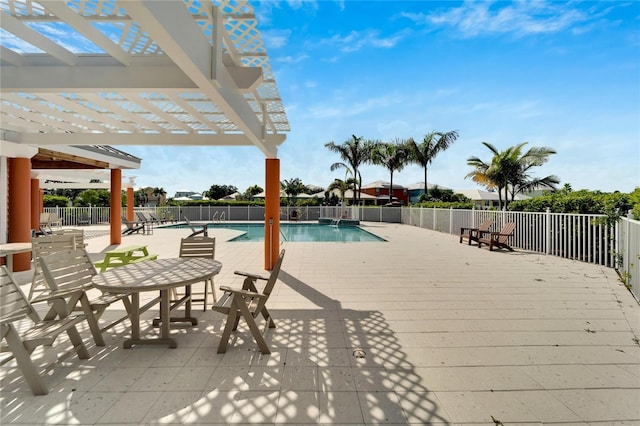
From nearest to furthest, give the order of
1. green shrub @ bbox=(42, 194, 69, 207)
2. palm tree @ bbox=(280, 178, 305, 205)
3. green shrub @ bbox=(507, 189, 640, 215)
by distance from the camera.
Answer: green shrub @ bbox=(507, 189, 640, 215), green shrub @ bbox=(42, 194, 69, 207), palm tree @ bbox=(280, 178, 305, 205)

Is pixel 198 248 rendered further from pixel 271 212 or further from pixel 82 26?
pixel 82 26

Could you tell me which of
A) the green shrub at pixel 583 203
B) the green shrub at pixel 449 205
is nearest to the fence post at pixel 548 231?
the green shrub at pixel 583 203

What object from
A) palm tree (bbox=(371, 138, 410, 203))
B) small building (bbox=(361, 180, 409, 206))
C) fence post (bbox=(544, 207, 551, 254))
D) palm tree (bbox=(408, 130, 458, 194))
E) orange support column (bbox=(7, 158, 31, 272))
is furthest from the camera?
small building (bbox=(361, 180, 409, 206))

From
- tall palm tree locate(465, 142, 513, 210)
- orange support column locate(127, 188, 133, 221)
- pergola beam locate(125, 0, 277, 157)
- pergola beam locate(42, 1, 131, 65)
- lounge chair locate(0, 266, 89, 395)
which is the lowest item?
lounge chair locate(0, 266, 89, 395)

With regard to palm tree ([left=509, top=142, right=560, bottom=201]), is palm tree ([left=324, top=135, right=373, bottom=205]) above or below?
above

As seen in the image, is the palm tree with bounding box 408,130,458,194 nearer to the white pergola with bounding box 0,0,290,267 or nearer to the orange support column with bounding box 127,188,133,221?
the orange support column with bounding box 127,188,133,221

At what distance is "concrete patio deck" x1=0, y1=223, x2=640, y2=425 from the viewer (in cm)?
191

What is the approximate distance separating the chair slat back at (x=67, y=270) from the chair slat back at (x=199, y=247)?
115 cm

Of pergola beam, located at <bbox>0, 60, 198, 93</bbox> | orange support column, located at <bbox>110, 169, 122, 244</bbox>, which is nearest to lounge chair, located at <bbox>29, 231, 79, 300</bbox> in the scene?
pergola beam, located at <bbox>0, 60, 198, 93</bbox>

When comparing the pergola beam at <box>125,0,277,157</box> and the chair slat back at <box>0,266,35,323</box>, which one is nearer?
the pergola beam at <box>125,0,277,157</box>

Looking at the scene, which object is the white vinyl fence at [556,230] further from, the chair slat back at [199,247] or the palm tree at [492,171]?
the chair slat back at [199,247]

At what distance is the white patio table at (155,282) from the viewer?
251 cm

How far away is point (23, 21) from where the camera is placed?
2.52m

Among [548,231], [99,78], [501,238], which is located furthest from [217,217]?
[548,231]
